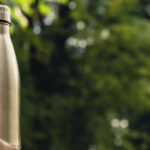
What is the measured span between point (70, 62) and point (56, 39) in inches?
28.5

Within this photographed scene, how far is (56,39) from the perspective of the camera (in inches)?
480

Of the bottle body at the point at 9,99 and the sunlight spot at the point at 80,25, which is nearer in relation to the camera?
the bottle body at the point at 9,99

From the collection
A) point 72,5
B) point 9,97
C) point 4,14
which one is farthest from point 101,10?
point 9,97

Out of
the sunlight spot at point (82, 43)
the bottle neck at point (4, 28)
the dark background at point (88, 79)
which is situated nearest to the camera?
the bottle neck at point (4, 28)

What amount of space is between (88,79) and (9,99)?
9.65m

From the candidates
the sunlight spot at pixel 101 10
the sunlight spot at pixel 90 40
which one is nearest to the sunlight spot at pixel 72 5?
the sunlight spot at pixel 101 10

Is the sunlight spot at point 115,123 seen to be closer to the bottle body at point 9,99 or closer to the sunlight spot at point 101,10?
the sunlight spot at point 101,10

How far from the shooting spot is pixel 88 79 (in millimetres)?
11430

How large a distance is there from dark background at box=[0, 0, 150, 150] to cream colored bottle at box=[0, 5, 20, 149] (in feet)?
29.5

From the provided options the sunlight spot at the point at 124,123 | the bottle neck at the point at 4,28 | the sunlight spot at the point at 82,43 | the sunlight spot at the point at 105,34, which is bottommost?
the sunlight spot at the point at 124,123

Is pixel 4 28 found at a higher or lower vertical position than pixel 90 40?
lower

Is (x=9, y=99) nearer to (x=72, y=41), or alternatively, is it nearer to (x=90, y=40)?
(x=90, y=40)

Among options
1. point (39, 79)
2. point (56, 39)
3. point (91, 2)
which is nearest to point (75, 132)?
point (39, 79)

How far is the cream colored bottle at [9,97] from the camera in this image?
1.77 metres
